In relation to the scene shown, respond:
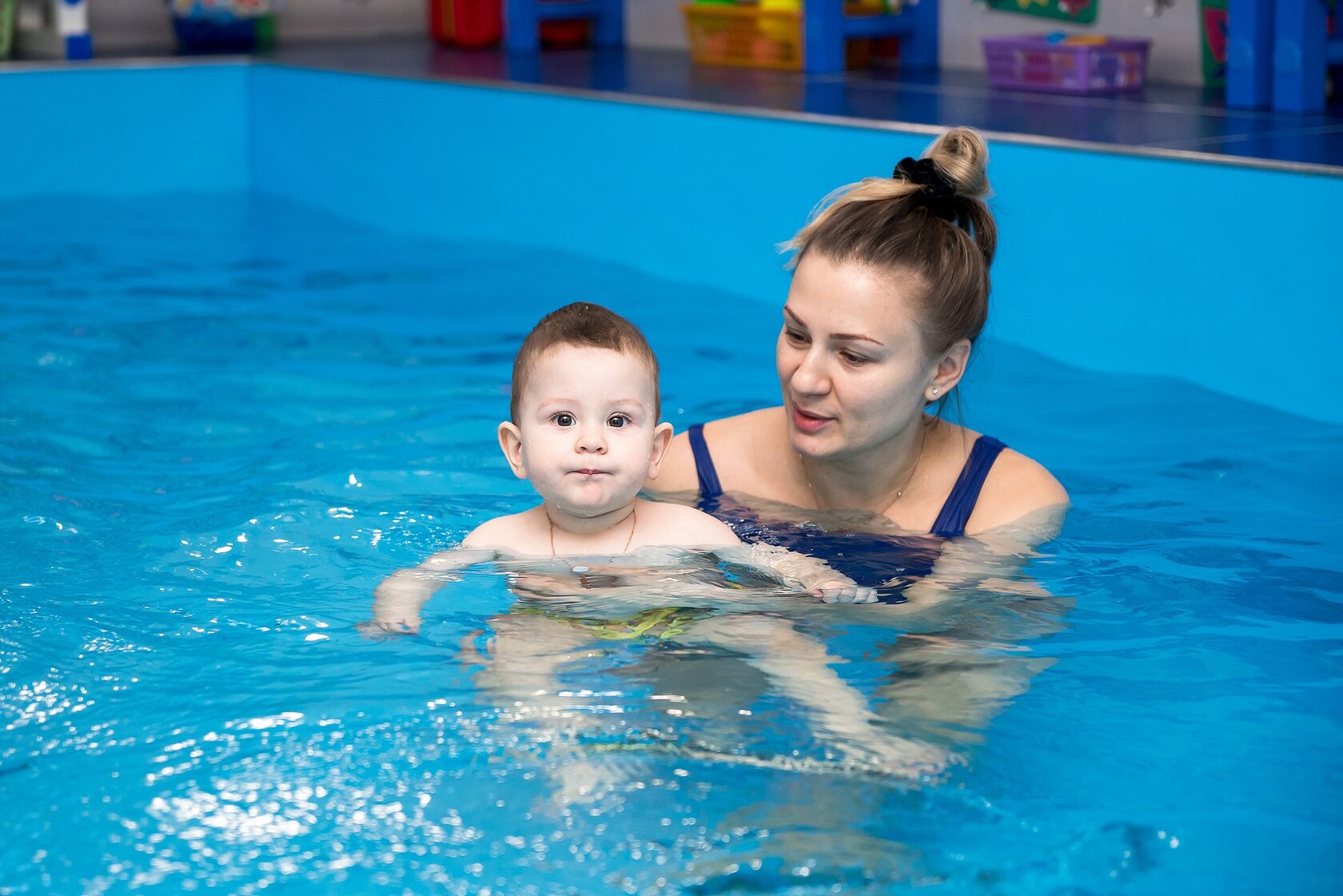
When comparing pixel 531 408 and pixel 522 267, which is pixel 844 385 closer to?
pixel 531 408

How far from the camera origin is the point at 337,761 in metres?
2.30

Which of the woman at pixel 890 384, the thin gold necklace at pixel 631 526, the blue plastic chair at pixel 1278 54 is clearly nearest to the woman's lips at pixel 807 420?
the woman at pixel 890 384

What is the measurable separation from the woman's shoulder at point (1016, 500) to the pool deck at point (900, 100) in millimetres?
1614

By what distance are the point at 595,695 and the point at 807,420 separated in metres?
0.66

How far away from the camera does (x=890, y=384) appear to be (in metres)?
2.74

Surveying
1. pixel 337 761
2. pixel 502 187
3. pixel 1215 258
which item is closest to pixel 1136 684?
pixel 337 761

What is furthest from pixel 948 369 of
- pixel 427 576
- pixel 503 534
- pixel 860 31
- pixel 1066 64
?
pixel 860 31

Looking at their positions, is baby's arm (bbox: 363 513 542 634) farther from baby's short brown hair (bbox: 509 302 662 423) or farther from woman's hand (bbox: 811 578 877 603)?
woman's hand (bbox: 811 578 877 603)

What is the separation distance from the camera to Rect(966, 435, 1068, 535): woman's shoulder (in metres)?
2.96

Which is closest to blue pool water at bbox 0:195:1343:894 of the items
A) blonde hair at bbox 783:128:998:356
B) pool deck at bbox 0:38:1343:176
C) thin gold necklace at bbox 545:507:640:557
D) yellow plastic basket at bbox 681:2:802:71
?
thin gold necklace at bbox 545:507:640:557

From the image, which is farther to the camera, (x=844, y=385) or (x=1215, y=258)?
(x=1215, y=258)

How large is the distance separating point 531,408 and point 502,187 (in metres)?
4.28

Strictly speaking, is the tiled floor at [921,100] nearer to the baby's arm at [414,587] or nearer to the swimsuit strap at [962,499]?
the swimsuit strap at [962,499]

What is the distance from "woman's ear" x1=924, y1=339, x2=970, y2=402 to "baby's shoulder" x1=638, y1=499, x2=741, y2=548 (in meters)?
0.44
